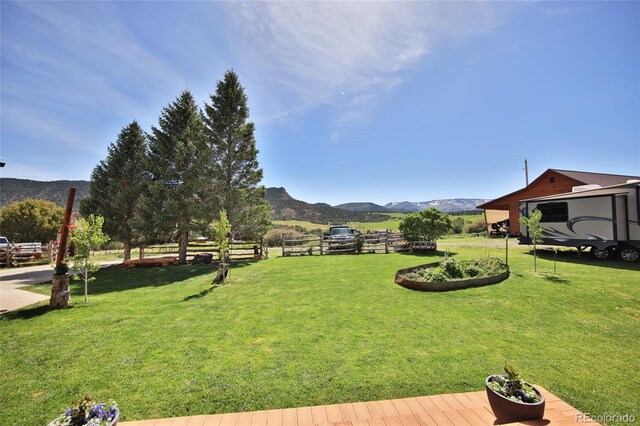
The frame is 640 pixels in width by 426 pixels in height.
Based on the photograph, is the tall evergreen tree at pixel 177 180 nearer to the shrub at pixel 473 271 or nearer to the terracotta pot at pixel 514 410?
the shrub at pixel 473 271

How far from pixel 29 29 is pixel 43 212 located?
104ft

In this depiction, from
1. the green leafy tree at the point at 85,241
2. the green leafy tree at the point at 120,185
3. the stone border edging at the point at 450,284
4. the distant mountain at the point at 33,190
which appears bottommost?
the stone border edging at the point at 450,284

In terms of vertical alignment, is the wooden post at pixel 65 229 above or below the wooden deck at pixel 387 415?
above

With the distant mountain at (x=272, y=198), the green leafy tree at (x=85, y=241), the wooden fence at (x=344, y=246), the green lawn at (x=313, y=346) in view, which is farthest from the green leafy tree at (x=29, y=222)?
the green lawn at (x=313, y=346)

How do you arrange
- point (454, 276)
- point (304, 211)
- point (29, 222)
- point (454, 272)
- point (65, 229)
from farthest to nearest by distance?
1. point (304, 211)
2. point (29, 222)
3. point (454, 272)
4. point (454, 276)
5. point (65, 229)

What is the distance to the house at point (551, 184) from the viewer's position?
21578 millimetres

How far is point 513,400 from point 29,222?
43.8m

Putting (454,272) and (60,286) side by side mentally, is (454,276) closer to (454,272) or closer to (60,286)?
(454,272)

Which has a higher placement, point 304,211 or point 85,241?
point 304,211

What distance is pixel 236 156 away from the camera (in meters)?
18.9

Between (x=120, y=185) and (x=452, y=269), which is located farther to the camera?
(x=120, y=185)

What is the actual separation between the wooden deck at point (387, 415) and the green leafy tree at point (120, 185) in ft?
54.8

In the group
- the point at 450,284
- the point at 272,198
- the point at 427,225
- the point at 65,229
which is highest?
the point at 272,198

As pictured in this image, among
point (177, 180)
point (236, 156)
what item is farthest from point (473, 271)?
point (177, 180)
